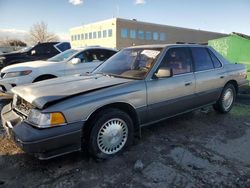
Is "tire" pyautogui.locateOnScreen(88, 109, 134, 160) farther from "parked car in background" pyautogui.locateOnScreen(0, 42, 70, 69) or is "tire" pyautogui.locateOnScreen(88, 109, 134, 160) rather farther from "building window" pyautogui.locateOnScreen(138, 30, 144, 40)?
"building window" pyautogui.locateOnScreen(138, 30, 144, 40)

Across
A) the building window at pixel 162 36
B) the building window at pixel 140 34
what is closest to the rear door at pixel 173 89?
the building window at pixel 140 34

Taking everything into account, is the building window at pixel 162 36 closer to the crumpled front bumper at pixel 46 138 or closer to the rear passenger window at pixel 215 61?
the rear passenger window at pixel 215 61

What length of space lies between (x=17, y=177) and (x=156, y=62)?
2.52 m

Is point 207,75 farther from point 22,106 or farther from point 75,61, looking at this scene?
point 75,61

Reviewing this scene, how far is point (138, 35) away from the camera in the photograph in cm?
4278

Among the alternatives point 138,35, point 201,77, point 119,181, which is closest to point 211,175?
point 119,181

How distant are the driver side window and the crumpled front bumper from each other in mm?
1817

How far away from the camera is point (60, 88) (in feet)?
10.9

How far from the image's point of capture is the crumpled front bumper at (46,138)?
8.96 ft

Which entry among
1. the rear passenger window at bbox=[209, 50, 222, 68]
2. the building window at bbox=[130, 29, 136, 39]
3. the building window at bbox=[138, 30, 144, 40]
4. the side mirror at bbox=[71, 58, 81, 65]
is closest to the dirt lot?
the rear passenger window at bbox=[209, 50, 222, 68]

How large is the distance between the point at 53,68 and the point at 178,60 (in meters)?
3.69

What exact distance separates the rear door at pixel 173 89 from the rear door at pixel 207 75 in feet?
0.60

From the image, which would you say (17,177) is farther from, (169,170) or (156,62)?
(156,62)

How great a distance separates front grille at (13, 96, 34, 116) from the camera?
3.17 m
